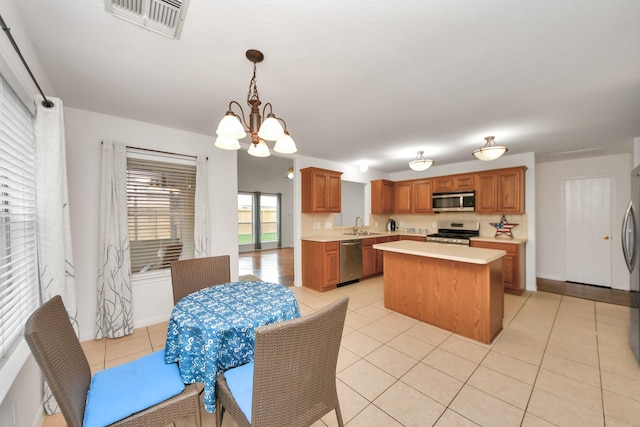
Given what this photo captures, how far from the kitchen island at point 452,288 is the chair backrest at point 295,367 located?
191cm

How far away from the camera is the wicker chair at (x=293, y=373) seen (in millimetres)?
943

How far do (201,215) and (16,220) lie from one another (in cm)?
170

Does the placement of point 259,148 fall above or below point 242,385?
above

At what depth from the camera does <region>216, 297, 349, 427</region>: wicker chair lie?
3.10ft

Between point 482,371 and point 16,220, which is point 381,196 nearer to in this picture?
Result: point 482,371

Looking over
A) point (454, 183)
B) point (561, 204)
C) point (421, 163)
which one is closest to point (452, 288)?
point (421, 163)

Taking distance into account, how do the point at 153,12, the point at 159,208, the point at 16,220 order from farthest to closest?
the point at 159,208 < the point at 16,220 < the point at 153,12

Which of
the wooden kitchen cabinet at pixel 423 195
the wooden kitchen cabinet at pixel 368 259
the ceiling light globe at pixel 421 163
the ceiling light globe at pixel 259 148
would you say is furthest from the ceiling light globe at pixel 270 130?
the wooden kitchen cabinet at pixel 423 195

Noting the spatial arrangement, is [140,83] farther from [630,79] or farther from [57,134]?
[630,79]

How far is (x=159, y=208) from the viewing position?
3.09 m

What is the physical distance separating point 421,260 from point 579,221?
4.01 metres

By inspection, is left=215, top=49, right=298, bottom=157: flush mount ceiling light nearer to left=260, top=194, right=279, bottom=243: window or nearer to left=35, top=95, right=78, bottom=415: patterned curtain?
left=35, top=95, right=78, bottom=415: patterned curtain

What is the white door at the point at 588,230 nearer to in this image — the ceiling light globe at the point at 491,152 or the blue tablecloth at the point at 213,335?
the ceiling light globe at the point at 491,152

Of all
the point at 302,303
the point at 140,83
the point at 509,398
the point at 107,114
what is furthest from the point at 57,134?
the point at 509,398
